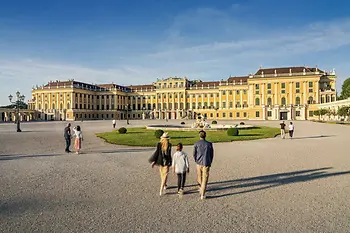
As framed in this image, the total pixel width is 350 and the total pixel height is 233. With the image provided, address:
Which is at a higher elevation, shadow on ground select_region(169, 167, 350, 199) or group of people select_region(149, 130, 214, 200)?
group of people select_region(149, 130, 214, 200)

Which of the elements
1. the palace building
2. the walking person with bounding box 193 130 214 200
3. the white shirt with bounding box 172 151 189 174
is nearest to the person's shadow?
the walking person with bounding box 193 130 214 200

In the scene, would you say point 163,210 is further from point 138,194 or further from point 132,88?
point 132,88

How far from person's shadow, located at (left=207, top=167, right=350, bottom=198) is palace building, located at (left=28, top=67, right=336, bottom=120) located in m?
68.1

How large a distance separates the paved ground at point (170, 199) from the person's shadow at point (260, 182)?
0.08 feet

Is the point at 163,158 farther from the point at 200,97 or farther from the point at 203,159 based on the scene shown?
the point at 200,97

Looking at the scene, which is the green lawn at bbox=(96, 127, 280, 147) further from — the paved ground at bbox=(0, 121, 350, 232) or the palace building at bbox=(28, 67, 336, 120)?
the palace building at bbox=(28, 67, 336, 120)

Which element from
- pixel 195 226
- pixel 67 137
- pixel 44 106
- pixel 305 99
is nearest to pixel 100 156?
pixel 67 137

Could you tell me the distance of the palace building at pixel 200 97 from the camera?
73.5 m

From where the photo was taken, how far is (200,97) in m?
92.4

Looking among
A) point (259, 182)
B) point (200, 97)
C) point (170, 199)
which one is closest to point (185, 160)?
point (170, 199)

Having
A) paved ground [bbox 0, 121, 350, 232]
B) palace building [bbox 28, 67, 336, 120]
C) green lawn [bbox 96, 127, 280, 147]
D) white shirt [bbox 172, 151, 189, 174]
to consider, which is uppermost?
palace building [bbox 28, 67, 336, 120]

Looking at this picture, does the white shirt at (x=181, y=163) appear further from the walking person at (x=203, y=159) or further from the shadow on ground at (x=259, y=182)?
the shadow on ground at (x=259, y=182)

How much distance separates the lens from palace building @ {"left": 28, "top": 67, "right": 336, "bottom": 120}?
241 feet

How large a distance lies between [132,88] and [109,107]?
1258cm
